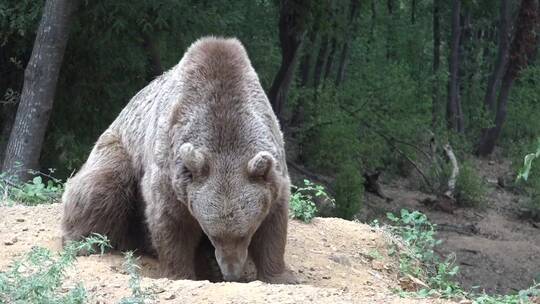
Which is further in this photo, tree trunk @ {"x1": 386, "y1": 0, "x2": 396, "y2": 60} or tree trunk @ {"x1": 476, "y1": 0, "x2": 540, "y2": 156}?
tree trunk @ {"x1": 386, "y1": 0, "x2": 396, "y2": 60}

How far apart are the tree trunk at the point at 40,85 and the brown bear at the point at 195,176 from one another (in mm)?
5918

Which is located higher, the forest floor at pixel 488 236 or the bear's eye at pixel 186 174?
the bear's eye at pixel 186 174

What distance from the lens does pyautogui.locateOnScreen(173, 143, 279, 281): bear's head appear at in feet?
18.1

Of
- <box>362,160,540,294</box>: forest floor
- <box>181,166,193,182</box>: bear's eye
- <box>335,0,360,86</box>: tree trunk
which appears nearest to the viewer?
<box>181,166,193,182</box>: bear's eye

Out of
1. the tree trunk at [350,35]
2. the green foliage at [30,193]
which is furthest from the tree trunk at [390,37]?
the green foliage at [30,193]

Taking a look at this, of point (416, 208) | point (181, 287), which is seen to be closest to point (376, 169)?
point (416, 208)

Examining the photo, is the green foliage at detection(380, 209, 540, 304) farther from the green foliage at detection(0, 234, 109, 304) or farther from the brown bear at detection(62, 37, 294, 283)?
the green foliage at detection(0, 234, 109, 304)

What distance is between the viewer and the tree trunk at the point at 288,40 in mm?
18062

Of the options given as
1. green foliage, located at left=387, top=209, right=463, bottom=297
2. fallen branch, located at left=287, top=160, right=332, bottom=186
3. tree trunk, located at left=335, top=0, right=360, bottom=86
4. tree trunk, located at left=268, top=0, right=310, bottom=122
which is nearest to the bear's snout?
green foliage, located at left=387, top=209, right=463, bottom=297

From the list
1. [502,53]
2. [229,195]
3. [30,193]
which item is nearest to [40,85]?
[30,193]

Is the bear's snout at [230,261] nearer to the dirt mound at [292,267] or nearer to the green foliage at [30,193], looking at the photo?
the dirt mound at [292,267]

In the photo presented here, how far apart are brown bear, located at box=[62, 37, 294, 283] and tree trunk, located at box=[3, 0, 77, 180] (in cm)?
592

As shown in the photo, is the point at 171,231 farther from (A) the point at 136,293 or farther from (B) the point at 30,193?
(B) the point at 30,193

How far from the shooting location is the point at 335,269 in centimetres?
682
